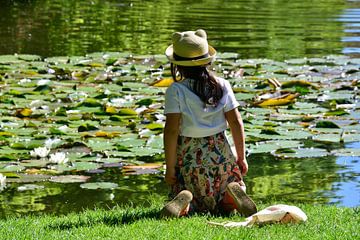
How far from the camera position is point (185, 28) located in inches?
636

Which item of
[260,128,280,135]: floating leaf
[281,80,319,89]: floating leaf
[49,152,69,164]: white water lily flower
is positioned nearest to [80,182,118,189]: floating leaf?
[49,152,69,164]: white water lily flower

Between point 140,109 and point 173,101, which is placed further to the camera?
point 140,109

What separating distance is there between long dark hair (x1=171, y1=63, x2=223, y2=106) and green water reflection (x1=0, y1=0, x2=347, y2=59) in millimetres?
6875

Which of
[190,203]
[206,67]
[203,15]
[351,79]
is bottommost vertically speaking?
[203,15]

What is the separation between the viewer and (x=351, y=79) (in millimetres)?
10250

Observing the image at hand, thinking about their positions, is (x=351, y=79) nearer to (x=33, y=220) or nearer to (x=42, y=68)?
(x=42, y=68)

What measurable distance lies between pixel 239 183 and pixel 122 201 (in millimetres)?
1288

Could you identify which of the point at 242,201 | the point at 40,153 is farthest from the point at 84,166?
the point at 242,201

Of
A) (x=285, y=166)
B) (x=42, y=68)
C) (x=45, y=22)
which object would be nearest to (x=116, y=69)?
(x=42, y=68)

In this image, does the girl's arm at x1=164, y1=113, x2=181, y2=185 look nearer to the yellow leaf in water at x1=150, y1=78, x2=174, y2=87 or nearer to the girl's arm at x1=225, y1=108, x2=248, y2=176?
the girl's arm at x1=225, y1=108, x2=248, y2=176

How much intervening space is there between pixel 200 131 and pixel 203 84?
0.28 meters

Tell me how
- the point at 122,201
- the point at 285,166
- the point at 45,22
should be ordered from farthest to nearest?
1. the point at 45,22
2. the point at 285,166
3. the point at 122,201

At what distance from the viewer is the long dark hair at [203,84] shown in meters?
5.40

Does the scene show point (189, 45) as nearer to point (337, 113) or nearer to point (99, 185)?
point (99, 185)
